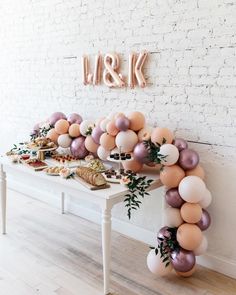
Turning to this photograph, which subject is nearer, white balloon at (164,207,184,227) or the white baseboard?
white balloon at (164,207,184,227)

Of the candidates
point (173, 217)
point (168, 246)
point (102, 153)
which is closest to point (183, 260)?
point (168, 246)

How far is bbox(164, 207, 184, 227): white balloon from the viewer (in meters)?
2.14

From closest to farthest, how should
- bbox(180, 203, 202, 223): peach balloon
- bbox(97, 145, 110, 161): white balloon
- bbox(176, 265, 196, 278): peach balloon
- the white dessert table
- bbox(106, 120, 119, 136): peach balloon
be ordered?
1. the white dessert table
2. bbox(180, 203, 202, 223): peach balloon
3. bbox(176, 265, 196, 278): peach balloon
4. bbox(106, 120, 119, 136): peach balloon
5. bbox(97, 145, 110, 161): white balloon

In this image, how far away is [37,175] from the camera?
2.41 m

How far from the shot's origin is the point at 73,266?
237 cm

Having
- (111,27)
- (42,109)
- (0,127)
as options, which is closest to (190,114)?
(111,27)

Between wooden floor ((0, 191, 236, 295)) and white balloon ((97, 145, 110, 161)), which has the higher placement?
white balloon ((97, 145, 110, 161))

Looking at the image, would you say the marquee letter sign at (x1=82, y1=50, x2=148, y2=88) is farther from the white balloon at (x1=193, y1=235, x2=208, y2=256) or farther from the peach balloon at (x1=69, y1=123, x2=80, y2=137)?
the white balloon at (x1=193, y1=235, x2=208, y2=256)

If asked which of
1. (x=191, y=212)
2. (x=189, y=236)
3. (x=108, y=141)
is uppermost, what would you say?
(x=108, y=141)

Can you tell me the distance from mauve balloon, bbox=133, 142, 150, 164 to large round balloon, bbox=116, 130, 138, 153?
5cm

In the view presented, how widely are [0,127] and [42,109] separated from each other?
96 cm

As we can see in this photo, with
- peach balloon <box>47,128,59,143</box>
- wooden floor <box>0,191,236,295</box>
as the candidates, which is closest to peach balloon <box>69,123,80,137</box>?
peach balloon <box>47,128,59,143</box>

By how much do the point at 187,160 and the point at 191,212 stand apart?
0.32 metres

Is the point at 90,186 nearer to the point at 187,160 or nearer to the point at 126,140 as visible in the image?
the point at 126,140
